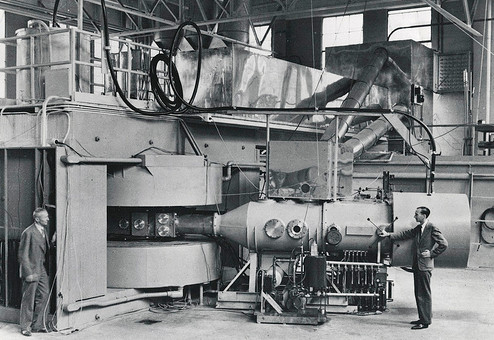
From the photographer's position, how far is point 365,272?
9.48 metres

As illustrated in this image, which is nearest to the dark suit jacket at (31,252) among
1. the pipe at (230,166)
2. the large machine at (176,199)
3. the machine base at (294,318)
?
the large machine at (176,199)

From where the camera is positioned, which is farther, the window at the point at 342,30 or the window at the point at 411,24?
the window at the point at 342,30

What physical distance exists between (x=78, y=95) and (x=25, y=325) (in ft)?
10.5

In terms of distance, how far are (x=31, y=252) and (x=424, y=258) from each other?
5.40m

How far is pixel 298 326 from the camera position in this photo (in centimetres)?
884

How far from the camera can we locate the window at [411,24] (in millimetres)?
19203

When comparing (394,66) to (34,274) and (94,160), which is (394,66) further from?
(34,274)

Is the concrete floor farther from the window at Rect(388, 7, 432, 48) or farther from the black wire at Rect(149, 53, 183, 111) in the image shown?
the window at Rect(388, 7, 432, 48)

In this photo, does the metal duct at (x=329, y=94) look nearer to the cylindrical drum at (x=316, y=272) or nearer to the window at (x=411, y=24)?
the cylindrical drum at (x=316, y=272)

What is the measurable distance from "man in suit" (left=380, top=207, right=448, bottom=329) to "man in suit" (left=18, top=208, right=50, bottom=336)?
513 centimetres

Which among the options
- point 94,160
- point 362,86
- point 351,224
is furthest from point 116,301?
point 362,86

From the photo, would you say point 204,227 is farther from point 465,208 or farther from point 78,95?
point 465,208

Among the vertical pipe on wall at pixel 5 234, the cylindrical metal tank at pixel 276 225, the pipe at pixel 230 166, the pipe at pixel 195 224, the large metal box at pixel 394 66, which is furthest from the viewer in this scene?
the large metal box at pixel 394 66

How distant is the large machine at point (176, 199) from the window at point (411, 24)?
9760 millimetres
